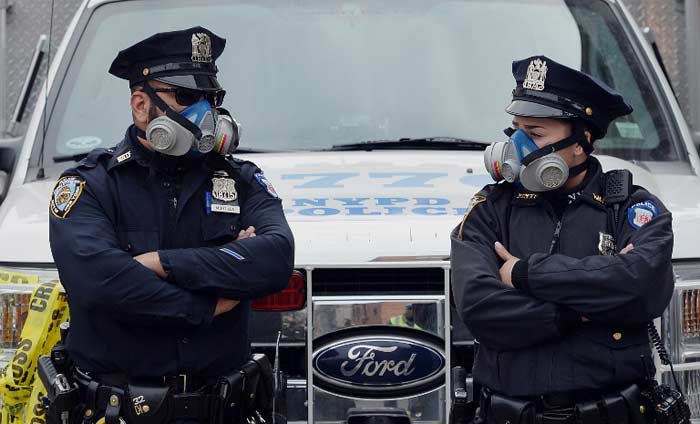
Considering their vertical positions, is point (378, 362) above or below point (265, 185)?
below

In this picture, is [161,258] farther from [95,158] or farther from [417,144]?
[417,144]

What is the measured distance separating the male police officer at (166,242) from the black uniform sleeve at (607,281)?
0.73 m

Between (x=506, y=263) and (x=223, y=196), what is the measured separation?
0.86 meters

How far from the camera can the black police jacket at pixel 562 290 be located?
158 inches

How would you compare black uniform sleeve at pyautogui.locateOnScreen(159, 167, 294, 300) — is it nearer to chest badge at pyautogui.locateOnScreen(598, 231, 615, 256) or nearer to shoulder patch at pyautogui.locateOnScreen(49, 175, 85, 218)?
shoulder patch at pyautogui.locateOnScreen(49, 175, 85, 218)

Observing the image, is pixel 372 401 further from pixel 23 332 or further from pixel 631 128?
pixel 631 128

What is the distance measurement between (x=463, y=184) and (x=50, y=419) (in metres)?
1.59

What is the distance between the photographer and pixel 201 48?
4.42 meters

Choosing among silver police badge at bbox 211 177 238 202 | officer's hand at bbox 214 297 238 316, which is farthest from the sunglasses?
officer's hand at bbox 214 297 238 316

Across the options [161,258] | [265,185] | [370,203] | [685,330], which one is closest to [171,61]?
[265,185]

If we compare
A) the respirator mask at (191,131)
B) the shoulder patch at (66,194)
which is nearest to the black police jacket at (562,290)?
the respirator mask at (191,131)

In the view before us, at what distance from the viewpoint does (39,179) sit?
540 cm

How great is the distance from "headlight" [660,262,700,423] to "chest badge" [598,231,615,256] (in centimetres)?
54

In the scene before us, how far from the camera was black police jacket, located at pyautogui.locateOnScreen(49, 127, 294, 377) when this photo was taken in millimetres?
4109
